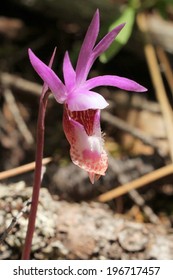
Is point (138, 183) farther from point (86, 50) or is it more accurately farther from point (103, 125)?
point (86, 50)

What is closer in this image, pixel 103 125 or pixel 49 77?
pixel 49 77

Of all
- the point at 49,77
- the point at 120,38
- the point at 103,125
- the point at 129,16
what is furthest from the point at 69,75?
the point at 103,125

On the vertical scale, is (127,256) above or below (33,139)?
below

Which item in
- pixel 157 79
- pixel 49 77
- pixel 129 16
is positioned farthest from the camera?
pixel 157 79

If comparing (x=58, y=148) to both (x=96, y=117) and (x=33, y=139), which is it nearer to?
(x=33, y=139)

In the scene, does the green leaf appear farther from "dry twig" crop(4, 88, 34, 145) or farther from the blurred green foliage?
"dry twig" crop(4, 88, 34, 145)

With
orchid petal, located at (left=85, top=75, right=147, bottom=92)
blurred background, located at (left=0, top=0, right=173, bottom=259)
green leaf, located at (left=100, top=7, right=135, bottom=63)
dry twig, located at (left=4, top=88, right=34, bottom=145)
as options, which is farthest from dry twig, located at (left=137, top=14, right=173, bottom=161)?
orchid petal, located at (left=85, top=75, right=147, bottom=92)
